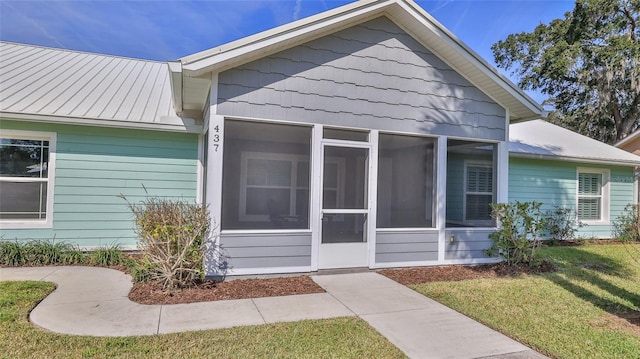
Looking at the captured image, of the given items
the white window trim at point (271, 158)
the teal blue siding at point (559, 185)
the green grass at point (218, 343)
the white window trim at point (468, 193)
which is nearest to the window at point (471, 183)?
the white window trim at point (468, 193)

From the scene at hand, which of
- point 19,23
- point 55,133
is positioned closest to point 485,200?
point 55,133

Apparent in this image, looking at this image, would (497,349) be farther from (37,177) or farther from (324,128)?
(37,177)

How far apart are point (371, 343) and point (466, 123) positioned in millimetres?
5231

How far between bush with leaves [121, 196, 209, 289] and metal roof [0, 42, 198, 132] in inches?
111

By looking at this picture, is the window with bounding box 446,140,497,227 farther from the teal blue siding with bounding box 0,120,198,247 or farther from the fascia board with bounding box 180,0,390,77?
the teal blue siding with bounding box 0,120,198,247

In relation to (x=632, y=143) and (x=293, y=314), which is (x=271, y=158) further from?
(x=632, y=143)

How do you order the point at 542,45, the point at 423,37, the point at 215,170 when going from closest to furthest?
the point at 215,170, the point at 423,37, the point at 542,45

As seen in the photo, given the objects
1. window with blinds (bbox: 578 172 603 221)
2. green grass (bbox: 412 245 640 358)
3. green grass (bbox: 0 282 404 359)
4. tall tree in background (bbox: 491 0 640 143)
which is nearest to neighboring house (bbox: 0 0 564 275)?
green grass (bbox: 412 245 640 358)

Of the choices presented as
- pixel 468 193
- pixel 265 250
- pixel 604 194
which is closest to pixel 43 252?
pixel 265 250

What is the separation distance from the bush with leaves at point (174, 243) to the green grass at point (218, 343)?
1.57 m

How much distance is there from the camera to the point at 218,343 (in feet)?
12.0

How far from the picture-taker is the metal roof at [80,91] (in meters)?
6.98

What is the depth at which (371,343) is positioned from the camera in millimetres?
3764

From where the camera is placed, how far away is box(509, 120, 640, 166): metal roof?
35.6ft
